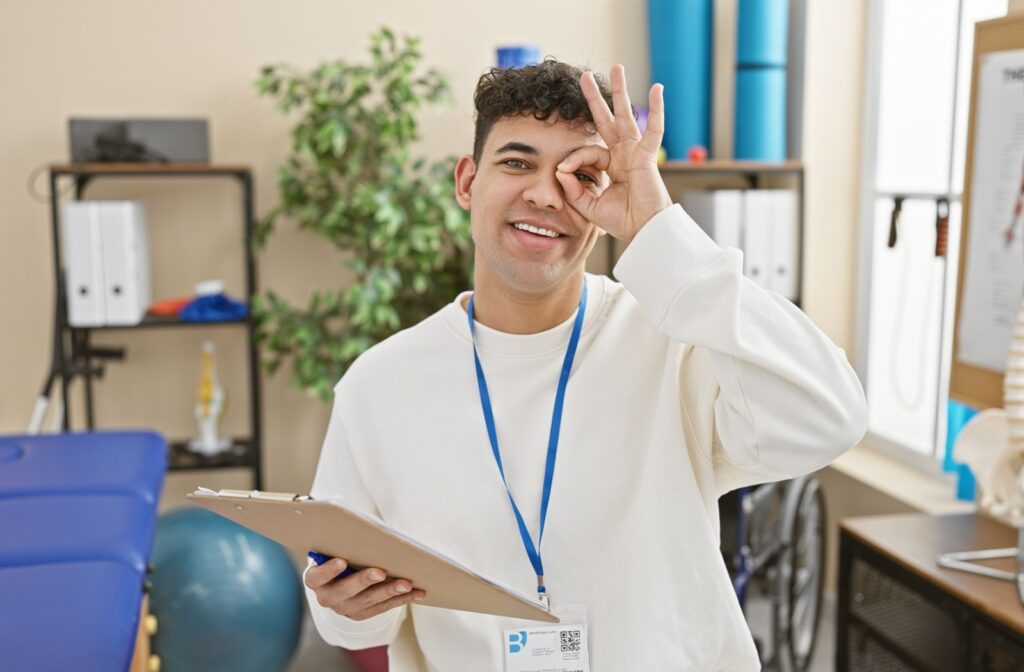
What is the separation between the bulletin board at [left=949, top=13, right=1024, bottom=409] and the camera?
245 centimetres

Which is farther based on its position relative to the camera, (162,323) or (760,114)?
(760,114)

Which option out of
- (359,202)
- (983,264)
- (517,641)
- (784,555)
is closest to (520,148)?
(517,641)

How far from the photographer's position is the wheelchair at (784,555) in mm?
3037

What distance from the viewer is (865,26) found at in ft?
12.2

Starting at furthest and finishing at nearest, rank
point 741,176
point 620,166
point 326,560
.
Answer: point 741,176 → point 620,166 → point 326,560

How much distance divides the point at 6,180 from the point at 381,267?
1335 mm

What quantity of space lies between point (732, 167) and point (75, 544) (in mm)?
2510

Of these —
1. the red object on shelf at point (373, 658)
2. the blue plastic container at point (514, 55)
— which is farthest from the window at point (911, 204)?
the red object on shelf at point (373, 658)

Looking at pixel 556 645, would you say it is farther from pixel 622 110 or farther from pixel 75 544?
pixel 75 544

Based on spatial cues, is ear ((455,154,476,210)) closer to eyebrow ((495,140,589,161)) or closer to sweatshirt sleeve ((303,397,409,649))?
eyebrow ((495,140,589,161))

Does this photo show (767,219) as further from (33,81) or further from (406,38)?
(33,81)

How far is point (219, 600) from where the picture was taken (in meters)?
3.02

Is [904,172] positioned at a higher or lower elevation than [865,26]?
lower

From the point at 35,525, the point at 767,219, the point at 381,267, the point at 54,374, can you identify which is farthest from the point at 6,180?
the point at 767,219
